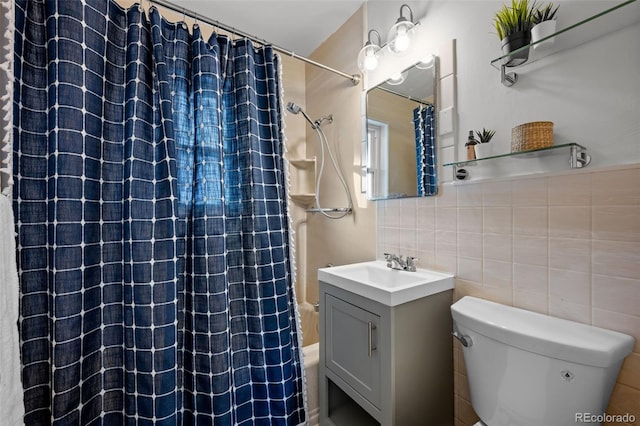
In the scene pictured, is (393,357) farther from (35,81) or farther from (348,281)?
(35,81)

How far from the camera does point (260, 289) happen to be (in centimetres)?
131

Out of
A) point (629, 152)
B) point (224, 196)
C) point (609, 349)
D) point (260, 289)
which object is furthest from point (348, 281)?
point (629, 152)

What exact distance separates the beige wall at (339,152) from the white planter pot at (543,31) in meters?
0.96

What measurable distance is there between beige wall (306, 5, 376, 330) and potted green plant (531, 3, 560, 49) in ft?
3.12

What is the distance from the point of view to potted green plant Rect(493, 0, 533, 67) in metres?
0.93

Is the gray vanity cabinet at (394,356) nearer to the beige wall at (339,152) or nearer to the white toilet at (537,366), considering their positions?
the white toilet at (537,366)

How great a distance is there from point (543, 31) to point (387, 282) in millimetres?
1129

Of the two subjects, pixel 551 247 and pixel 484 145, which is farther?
pixel 484 145

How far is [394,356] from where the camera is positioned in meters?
1.01

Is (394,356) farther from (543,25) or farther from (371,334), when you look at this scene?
(543,25)

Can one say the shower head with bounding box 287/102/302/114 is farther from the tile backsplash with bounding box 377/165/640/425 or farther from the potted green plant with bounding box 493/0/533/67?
the potted green plant with bounding box 493/0/533/67

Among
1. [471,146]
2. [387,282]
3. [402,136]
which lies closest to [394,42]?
[402,136]

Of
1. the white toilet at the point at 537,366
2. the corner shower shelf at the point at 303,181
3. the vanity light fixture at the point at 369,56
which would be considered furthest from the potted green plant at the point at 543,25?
the corner shower shelf at the point at 303,181

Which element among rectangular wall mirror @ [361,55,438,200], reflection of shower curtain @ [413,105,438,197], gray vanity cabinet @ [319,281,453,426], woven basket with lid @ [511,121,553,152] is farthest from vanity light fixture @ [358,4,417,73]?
gray vanity cabinet @ [319,281,453,426]
